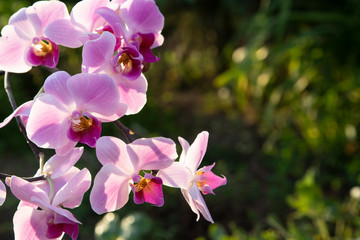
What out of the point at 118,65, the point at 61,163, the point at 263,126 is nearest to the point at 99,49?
the point at 118,65

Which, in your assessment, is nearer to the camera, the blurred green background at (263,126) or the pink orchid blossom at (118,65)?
the pink orchid blossom at (118,65)

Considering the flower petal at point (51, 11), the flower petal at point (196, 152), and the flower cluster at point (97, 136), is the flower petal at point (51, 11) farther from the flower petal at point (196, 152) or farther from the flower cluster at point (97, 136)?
the flower petal at point (196, 152)

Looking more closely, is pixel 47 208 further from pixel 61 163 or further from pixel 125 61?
pixel 125 61

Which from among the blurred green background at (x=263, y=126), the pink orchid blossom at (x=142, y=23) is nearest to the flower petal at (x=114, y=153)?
the pink orchid blossom at (x=142, y=23)

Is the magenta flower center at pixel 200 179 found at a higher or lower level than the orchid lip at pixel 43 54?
lower

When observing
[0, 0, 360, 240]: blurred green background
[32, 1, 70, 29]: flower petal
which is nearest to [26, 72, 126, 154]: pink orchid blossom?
[32, 1, 70, 29]: flower petal

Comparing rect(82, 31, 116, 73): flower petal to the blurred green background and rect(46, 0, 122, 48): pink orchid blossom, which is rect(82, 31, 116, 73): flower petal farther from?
the blurred green background

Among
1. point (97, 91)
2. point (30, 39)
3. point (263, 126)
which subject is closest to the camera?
point (97, 91)
